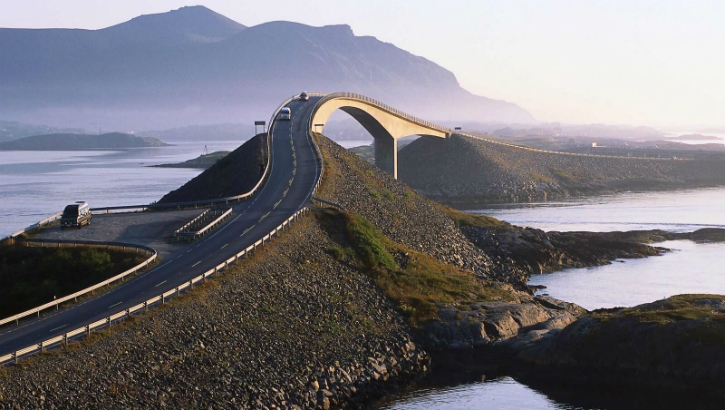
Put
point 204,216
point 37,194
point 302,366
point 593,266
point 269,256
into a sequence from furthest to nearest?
point 37,194
point 593,266
point 204,216
point 269,256
point 302,366

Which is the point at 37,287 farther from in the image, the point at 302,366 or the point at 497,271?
the point at 497,271

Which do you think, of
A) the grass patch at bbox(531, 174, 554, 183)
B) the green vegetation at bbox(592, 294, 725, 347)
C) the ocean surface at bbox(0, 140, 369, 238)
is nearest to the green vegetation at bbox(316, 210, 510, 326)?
the green vegetation at bbox(592, 294, 725, 347)

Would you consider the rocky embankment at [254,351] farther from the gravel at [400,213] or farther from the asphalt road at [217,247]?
the gravel at [400,213]

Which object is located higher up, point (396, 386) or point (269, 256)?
point (269, 256)

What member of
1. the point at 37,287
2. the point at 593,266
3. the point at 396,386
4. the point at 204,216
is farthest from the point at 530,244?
the point at 37,287

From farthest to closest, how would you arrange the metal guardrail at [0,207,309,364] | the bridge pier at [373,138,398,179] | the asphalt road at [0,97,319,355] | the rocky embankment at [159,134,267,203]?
the bridge pier at [373,138,398,179] < the rocky embankment at [159,134,267,203] < the asphalt road at [0,97,319,355] < the metal guardrail at [0,207,309,364]

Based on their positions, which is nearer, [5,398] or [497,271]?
[5,398]

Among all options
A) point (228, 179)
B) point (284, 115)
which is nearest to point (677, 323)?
point (228, 179)

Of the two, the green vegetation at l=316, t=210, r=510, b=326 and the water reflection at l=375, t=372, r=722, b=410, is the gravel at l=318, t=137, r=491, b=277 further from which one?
the water reflection at l=375, t=372, r=722, b=410
